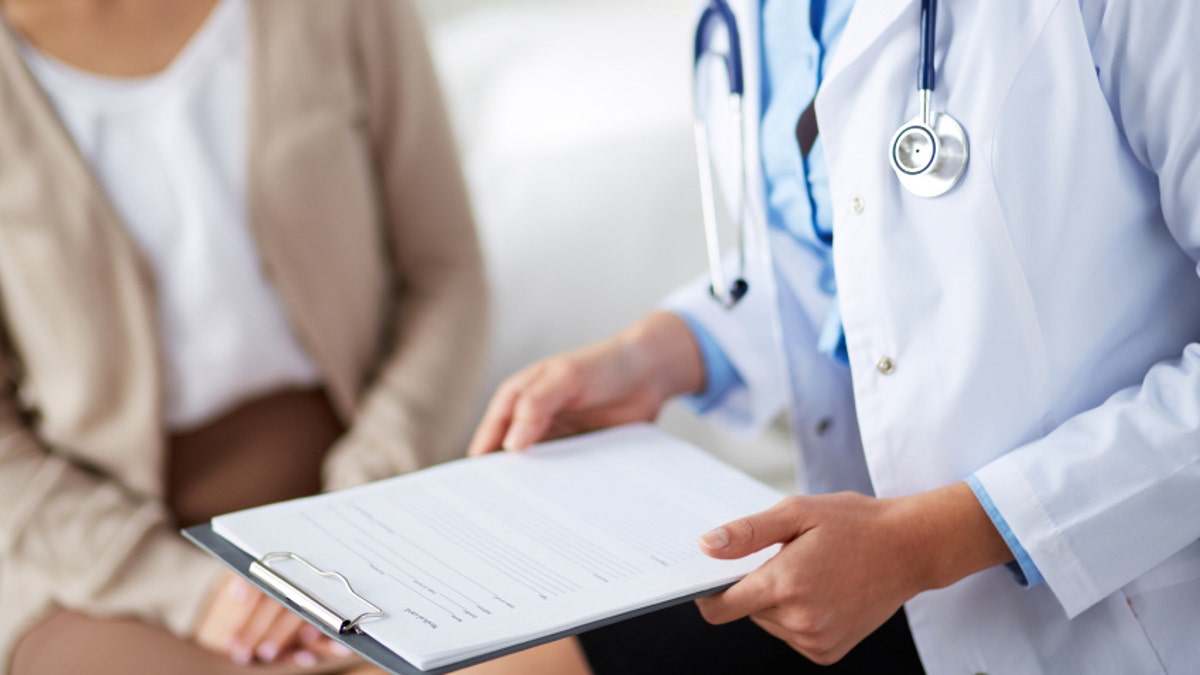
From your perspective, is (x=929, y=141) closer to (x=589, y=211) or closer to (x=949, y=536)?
(x=949, y=536)

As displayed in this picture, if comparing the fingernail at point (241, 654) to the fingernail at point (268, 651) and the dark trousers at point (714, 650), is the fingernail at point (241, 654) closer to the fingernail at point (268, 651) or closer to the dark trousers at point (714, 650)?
the fingernail at point (268, 651)

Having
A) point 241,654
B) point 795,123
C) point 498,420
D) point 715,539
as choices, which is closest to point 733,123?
point 795,123

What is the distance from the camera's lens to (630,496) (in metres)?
0.80

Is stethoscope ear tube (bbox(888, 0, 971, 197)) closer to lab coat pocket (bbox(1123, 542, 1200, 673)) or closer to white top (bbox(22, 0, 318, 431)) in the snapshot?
lab coat pocket (bbox(1123, 542, 1200, 673))

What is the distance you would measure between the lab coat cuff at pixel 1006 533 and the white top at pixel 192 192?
0.73m

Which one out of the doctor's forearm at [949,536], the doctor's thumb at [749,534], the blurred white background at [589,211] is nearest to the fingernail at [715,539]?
the doctor's thumb at [749,534]

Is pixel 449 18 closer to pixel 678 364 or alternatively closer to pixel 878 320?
pixel 678 364

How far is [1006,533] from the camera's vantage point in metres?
0.72

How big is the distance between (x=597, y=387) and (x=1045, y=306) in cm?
38

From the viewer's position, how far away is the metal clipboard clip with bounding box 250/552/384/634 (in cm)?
62

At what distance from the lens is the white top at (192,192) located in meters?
1.07

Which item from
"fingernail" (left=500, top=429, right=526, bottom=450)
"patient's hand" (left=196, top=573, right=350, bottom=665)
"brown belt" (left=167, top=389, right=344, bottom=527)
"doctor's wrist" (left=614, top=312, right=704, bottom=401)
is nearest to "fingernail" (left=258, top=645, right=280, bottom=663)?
"patient's hand" (left=196, top=573, right=350, bottom=665)

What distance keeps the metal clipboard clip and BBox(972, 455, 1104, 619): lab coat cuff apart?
400 mm

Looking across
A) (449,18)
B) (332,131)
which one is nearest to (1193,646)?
(332,131)
